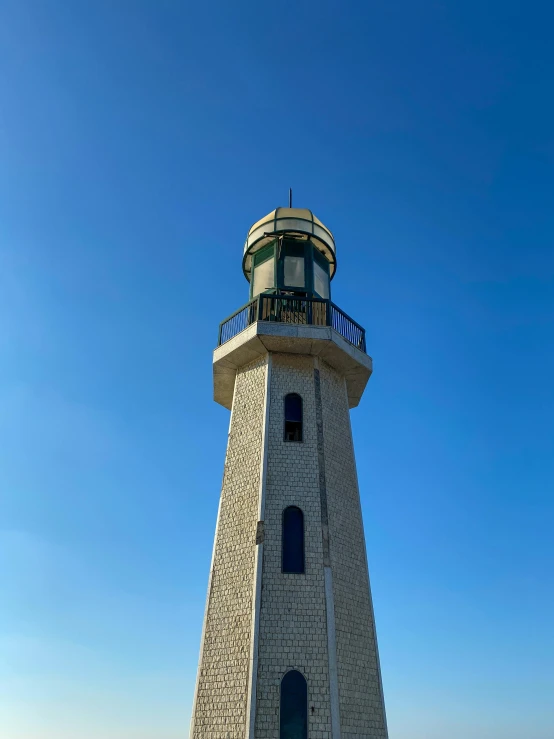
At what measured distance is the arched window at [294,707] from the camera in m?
12.5

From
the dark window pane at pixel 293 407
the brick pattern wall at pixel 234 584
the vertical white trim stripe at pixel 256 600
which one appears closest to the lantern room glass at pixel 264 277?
the brick pattern wall at pixel 234 584

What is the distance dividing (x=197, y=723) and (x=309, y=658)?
8.95 ft

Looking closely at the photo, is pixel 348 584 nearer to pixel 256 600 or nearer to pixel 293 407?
pixel 256 600

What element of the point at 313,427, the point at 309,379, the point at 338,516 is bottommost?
the point at 338,516

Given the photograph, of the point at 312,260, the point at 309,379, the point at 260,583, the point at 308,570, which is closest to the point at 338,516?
the point at 308,570

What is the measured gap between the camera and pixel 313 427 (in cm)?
1652

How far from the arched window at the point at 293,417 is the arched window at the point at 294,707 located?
5.75 meters

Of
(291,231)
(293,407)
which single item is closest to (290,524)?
(293,407)

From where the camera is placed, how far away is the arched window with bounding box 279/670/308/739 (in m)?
12.5

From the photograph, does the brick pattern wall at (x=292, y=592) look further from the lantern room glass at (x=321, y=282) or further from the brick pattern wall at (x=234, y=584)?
the lantern room glass at (x=321, y=282)

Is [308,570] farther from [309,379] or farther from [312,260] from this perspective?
[312,260]

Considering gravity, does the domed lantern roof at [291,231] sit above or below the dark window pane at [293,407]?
above

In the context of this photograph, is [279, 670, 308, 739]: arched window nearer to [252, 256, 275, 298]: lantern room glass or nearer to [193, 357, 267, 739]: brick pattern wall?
[193, 357, 267, 739]: brick pattern wall

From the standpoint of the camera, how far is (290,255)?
63.7 feet
